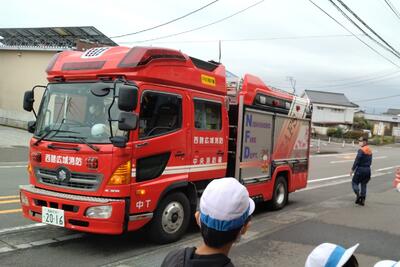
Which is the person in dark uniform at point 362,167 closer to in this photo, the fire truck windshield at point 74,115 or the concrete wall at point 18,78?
the fire truck windshield at point 74,115

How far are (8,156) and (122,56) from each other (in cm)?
1400

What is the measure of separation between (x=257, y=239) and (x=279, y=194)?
3.30 metres

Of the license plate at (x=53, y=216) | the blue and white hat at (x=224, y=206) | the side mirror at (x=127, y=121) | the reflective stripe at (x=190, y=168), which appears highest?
the side mirror at (x=127, y=121)

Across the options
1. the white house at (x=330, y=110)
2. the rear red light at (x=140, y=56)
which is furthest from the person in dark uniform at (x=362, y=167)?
the white house at (x=330, y=110)

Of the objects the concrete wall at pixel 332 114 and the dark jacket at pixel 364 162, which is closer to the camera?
the dark jacket at pixel 364 162

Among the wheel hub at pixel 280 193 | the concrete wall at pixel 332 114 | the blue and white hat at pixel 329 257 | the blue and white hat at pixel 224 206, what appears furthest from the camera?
the concrete wall at pixel 332 114

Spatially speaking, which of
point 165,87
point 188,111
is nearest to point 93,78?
point 165,87

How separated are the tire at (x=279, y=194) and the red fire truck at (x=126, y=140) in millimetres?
2596

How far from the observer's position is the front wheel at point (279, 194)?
10686 mm

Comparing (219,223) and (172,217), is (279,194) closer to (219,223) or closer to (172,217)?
(172,217)

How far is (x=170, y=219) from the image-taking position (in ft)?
23.6

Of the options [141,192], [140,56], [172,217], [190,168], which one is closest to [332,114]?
[190,168]

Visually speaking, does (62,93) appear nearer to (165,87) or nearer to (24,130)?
(165,87)

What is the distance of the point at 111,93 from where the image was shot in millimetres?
6594
